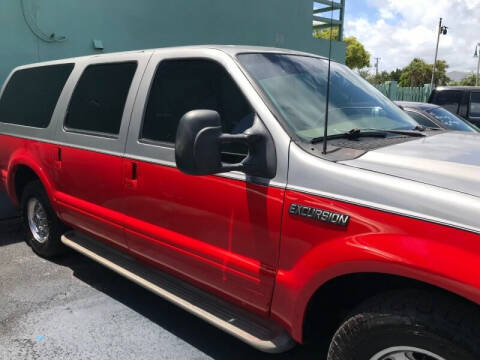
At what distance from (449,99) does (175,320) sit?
9.62 metres

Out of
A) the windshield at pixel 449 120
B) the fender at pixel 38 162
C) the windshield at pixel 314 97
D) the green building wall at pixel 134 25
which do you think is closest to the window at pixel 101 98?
the fender at pixel 38 162

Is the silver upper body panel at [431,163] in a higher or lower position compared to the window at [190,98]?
lower

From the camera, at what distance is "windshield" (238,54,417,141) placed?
7.86 ft

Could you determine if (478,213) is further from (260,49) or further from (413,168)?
(260,49)

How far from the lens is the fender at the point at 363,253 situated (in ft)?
5.41

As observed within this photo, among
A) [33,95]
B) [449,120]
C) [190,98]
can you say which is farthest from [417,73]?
[190,98]

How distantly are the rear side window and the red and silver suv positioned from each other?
0.26m

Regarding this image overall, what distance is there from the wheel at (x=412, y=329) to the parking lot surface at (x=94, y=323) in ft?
3.47

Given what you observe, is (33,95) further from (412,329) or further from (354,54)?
(354,54)

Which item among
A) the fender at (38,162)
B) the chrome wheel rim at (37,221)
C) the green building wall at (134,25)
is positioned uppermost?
the green building wall at (134,25)

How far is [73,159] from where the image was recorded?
3555 mm

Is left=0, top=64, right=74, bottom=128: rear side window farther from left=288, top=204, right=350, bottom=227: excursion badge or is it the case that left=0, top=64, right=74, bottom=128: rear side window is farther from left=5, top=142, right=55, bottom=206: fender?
left=288, top=204, right=350, bottom=227: excursion badge

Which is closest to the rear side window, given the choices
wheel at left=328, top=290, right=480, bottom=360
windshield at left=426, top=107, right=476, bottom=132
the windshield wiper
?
the windshield wiper

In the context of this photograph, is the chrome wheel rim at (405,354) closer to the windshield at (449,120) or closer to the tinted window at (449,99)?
the windshield at (449,120)
